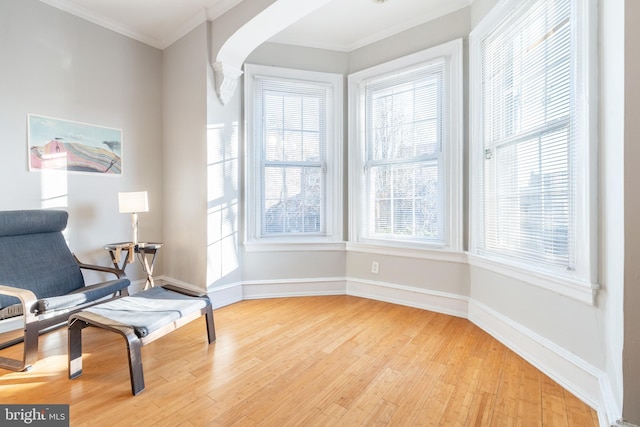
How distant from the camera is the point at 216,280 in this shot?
3012 mm

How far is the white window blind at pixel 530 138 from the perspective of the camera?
1.78 m

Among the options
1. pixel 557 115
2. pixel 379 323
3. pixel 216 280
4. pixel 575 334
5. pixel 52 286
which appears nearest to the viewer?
pixel 575 334

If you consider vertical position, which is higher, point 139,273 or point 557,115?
point 557,115

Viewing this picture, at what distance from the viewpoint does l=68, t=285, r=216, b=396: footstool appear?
164 cm

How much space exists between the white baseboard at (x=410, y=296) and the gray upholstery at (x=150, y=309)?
175 cm

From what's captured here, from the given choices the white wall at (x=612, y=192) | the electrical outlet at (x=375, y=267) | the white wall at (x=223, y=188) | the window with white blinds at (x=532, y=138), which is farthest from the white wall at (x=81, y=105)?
the white wall at (x=612, y=192)

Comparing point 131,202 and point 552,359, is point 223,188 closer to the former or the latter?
point 131,202

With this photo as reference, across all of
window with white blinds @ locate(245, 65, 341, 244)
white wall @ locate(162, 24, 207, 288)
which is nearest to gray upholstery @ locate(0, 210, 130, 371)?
white wall @ locate(162, 24, 207, 288)

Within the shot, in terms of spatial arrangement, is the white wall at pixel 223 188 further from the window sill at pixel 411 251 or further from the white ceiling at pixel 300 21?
the window sill at pixel 411 251

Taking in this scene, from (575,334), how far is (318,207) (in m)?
2.40

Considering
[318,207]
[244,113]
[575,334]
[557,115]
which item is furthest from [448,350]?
[244,113]

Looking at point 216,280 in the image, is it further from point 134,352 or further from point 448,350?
point 448,350

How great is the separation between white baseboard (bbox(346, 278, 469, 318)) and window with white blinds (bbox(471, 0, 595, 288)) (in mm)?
587

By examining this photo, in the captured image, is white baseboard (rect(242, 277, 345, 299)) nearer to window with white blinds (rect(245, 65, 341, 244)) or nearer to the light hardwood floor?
window with white blinds (rect(245, 65, 341, 244))
